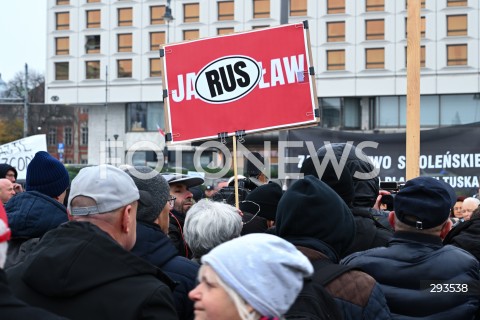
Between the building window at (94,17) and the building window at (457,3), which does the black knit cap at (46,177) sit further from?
the building window at (94,17)

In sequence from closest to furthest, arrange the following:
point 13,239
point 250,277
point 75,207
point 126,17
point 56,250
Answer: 1. point 250,277
2. point 56,250
3. point 75,207
4. point 13,239
5. point 126,17

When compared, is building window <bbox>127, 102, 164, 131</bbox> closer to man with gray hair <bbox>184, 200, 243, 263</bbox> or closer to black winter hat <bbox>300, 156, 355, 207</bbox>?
black winter hat <bbox>300, 156, 355, 207</bbox>

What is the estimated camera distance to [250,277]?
6.31ft

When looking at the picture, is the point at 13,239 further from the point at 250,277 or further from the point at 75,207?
the point at 250,277

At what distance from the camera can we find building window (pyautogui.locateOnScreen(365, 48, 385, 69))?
156ft

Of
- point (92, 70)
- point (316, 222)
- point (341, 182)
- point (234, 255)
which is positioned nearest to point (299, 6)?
point (92, 70)

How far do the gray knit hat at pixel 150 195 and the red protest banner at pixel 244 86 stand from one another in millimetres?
2233

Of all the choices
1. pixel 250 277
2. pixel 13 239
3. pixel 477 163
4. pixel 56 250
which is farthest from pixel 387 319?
pixel 477 163

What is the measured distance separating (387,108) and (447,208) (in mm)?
46241

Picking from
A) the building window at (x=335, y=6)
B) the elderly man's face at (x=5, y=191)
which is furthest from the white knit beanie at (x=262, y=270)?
the building window at (x=335, y=6)

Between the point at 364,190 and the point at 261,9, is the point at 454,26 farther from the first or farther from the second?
the point at 364,190

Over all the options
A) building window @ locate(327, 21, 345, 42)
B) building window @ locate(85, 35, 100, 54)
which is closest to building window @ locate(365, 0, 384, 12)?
building window @ locate(327, 21, 345, 42)

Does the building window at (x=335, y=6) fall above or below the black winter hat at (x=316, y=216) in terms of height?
above

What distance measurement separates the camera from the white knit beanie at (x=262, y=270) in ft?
6.31
